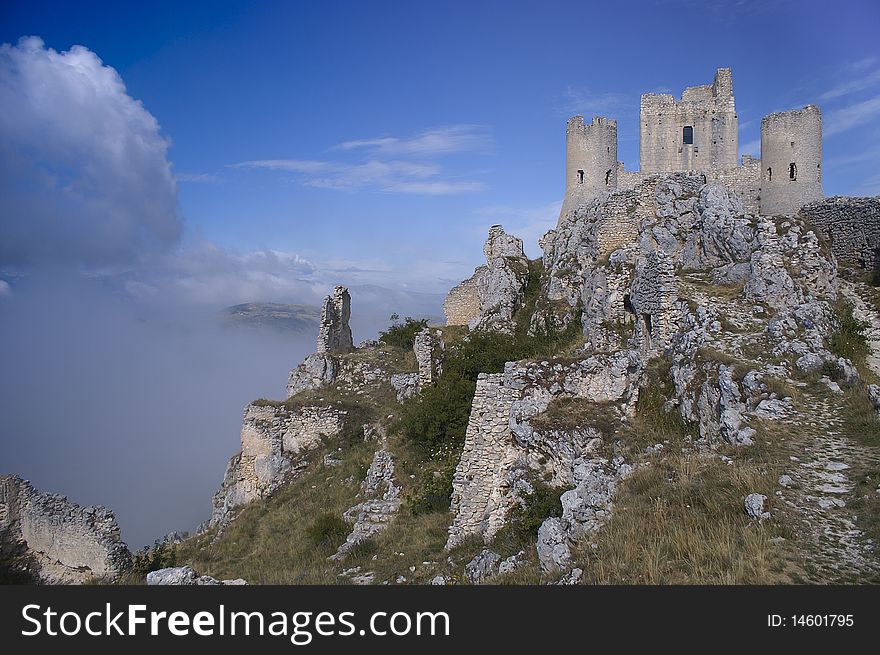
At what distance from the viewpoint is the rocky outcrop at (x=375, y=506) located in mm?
12211

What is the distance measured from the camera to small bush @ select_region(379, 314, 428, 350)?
982 inches

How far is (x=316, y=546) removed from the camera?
42.7 feet

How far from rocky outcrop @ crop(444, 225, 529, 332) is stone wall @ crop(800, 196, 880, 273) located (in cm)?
999

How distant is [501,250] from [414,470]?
1324 cm

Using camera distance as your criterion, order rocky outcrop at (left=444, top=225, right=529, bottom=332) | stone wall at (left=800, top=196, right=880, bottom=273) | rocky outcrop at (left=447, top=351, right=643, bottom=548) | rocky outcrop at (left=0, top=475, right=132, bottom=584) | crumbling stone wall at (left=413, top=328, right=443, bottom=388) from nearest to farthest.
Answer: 1. rocky outcrop at (left=447, top=351, right=643, bottom=548)
2. rocky outcrop at (left=0, top=475, right=132, bottom=584)
3. stone wall at (left=800, top=196, right=880, bottom=273)
4. crumbling stone wall at (left=413, top=328, right=443, bottom=388)
5. rocky outcrop at (left=444, top=225, right=529, bottom=332)

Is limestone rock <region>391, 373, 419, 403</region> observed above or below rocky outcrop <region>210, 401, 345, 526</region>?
above

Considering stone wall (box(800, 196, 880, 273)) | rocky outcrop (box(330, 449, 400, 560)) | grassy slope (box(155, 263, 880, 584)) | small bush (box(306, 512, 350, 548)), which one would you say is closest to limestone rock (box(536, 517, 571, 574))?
grassy slope (box(155, 263, 880, 584))

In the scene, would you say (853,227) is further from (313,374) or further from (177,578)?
(177,578)

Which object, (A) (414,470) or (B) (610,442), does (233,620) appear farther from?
(A) (414,470)

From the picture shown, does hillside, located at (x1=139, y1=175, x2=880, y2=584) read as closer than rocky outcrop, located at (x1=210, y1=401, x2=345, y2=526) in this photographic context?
Yes

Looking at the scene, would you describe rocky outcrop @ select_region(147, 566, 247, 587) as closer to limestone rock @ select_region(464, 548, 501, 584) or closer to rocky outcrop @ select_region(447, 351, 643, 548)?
limestone rock @ select_region(464, 548, 501, 584)

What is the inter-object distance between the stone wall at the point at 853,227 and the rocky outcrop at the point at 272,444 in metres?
16.4

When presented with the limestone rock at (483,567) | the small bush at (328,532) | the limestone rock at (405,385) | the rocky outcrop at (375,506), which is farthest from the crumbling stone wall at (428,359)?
the limestone rock at (483,567)

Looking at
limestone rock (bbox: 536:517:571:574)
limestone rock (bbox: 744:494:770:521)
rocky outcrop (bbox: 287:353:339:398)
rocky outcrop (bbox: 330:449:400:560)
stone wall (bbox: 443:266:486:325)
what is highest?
stone wall (bbox: 443:266:486:325)
